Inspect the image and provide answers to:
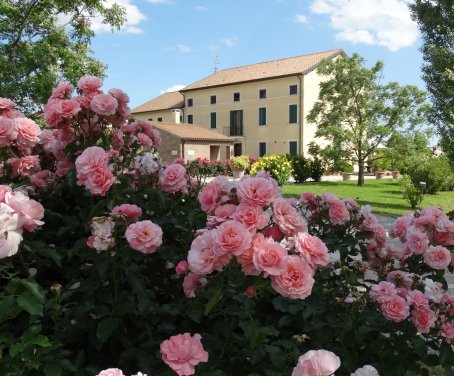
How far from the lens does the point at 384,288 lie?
1.99m

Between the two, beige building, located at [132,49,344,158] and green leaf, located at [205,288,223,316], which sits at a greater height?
beige building, located at [132,49,344,158]

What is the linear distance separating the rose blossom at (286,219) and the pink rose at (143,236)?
0.43 meters

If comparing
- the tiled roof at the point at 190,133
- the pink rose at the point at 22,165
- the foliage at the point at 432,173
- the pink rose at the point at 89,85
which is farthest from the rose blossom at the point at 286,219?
the tiled roof at the point at 190,133

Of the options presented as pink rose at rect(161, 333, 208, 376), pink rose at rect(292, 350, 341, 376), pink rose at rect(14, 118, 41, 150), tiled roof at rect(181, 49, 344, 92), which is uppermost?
tiled roof at rect(181, 49, 344, 92)

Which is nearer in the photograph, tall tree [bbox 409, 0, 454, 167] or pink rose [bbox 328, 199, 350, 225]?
pink rose [bbox 328, 199, 350, 225]

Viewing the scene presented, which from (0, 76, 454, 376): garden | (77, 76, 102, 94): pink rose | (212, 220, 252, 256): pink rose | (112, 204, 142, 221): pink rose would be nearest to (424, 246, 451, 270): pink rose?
(0, 76, 454, 376): garden

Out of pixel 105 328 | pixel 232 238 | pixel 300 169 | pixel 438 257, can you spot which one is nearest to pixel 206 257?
pixel 232 238

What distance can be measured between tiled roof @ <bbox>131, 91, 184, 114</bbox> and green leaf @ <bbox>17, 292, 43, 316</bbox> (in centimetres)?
4704

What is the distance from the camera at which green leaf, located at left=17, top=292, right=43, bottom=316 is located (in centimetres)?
132

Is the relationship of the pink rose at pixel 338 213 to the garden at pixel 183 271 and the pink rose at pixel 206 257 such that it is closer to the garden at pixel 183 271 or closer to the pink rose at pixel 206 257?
the garden at pixel 183 271

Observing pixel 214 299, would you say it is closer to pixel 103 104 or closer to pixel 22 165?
pixel 103 104

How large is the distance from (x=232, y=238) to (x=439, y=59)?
485 inches

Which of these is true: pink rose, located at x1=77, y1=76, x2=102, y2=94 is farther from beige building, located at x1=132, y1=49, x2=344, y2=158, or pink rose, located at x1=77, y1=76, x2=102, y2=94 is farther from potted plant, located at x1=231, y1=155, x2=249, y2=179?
beige building, located at x1=132, y1=49, x2=344, y2=158

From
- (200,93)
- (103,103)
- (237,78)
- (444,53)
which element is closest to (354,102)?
(444,53)
